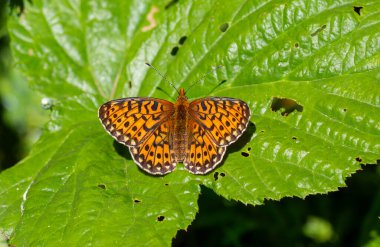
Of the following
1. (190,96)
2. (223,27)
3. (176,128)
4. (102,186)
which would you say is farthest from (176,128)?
(223,27)

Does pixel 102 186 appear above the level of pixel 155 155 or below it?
below

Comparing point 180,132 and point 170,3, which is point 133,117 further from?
point 170,3

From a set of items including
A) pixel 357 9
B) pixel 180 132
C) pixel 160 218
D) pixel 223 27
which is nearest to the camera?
pixel 160 218

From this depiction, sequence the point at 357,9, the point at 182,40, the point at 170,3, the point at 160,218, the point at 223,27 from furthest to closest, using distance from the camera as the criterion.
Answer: the point at 170,3 → the point at 182,40 → the point at 223,27 → the point at 357,9 → the point at 160,218

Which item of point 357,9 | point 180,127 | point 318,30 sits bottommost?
point 180,127

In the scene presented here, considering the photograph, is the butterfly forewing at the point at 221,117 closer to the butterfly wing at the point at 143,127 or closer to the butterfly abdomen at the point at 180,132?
the butterfly abdomen at the point at 180,132

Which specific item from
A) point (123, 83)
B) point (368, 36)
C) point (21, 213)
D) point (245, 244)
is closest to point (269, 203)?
point (245, 244)
